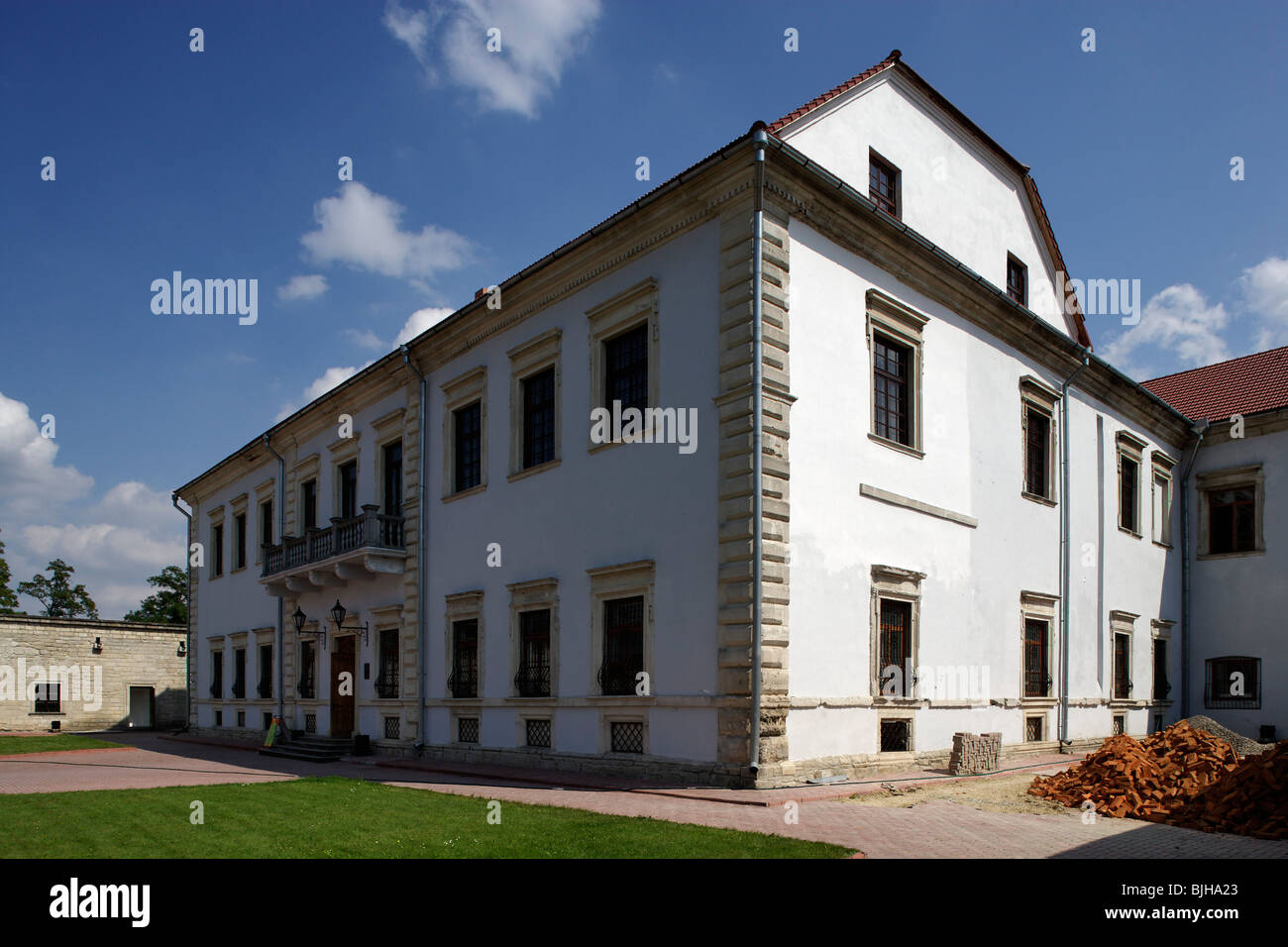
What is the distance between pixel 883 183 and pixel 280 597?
19.8m

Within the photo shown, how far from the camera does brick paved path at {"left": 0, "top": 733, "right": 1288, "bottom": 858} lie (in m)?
9.35

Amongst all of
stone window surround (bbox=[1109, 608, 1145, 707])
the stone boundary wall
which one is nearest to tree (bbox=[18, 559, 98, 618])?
the stone boundary wall

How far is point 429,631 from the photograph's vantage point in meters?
21.2

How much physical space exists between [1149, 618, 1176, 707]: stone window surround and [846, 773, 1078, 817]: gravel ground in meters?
12.7

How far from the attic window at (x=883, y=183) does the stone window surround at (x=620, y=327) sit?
4974mm

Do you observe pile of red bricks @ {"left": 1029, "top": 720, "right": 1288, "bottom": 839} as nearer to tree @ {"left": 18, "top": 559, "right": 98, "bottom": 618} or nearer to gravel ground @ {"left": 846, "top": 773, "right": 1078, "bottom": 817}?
gravel ground @ {"left": 846, "top": 773, "right": 1078, "bottom": 817}

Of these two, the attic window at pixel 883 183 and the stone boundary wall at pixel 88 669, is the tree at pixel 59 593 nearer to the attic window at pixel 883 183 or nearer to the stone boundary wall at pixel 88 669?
the stone boundary wall at pixel 88 669

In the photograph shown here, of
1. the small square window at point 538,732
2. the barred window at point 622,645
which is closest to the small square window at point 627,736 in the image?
the barred window at point 622,645

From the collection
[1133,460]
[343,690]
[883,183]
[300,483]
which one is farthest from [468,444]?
[1133,460]

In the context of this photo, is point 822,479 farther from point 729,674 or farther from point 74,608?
point 74,608

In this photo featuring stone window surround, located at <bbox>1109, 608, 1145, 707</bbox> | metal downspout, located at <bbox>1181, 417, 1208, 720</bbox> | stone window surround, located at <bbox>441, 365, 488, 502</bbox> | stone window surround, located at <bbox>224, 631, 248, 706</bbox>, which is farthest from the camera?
stone window surround, located at <bbox>224, 631, 248, 706</bbox>
